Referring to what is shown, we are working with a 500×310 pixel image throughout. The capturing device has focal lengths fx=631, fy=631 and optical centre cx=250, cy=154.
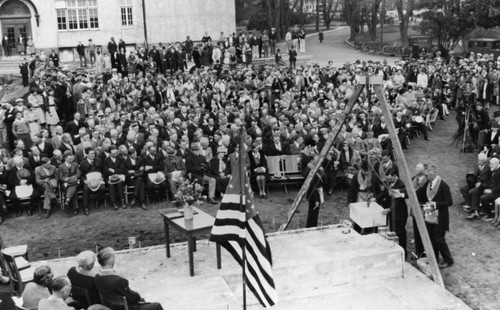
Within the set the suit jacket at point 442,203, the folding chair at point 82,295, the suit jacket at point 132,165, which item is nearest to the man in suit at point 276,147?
the suit jacket at point 132,165

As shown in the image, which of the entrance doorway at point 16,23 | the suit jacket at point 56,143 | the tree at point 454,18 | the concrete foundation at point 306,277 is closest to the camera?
the concrete foundation at point 306,277

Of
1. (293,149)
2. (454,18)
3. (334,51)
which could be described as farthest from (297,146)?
(334,51)

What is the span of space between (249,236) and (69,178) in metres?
8.18

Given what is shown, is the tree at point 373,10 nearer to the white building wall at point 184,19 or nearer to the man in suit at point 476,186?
the white building wall at point 184,19

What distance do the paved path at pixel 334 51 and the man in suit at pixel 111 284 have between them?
108 feet

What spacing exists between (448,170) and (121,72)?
59.1 feet

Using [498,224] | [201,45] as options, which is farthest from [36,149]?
[201,45]

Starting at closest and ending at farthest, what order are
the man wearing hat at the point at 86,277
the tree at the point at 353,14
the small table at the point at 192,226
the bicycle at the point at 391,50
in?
the man wearing hat at the point at 86,277, the small table at the point at 192,226, the bicycle at the point at 391,50, the tree at the point at 353,14

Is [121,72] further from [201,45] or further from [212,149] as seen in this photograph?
[212,149]

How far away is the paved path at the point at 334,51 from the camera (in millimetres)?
41906

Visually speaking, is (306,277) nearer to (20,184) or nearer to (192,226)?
(192,226)

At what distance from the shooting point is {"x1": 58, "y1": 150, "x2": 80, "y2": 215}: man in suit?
579 inches

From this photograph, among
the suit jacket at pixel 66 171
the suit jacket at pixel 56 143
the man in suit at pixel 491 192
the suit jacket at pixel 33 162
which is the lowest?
the man in suit at pixel 491 192

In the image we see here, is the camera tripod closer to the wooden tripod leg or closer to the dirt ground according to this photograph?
the dirt ground
